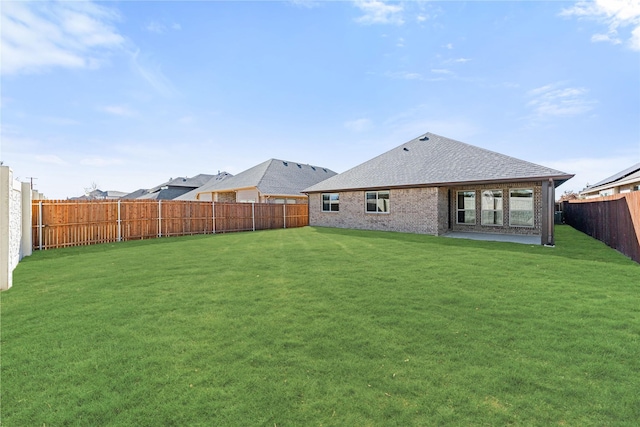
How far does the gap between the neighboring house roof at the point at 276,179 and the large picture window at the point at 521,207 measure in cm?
1473

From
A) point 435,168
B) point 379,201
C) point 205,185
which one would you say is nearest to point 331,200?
point 379,201

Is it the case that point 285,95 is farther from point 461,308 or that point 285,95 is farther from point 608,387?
point 608,387

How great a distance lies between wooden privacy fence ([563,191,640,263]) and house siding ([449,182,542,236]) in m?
2.21

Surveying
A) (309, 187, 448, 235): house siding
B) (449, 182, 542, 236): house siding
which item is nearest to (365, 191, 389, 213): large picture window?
(309, 187, 448, 235): house siding

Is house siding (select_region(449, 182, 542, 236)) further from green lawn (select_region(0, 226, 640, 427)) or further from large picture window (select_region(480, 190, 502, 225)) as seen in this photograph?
green lawn (select_region(0, 226, 640, 427))

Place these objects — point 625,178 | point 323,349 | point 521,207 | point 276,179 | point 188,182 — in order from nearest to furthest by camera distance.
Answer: point 323,349 < point 521,207 < point 625,178 < point 276,179 < point 188,182

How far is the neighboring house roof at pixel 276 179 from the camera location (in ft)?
84.6

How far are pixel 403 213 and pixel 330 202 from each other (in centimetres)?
584

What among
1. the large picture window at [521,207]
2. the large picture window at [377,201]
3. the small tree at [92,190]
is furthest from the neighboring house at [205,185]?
the small tree at [92,190]

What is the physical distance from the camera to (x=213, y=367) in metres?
2.97

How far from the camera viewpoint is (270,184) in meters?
26.0

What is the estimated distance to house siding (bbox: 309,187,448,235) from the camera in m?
15.2

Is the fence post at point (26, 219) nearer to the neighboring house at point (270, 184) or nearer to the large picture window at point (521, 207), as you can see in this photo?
the neighboring house at point (270, 184)

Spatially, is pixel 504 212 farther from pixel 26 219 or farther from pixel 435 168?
pixel 26 219
